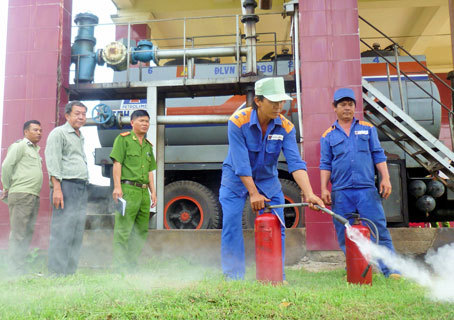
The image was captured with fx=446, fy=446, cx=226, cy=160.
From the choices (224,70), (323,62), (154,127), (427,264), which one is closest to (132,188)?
(154,127)

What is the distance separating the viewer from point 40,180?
5.18m

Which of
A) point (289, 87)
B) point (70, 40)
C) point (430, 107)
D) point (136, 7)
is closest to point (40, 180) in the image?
point (70, 40)

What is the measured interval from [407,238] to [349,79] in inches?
86.0

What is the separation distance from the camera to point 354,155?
15.0ft

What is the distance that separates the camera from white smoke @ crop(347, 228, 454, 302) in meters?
3.62

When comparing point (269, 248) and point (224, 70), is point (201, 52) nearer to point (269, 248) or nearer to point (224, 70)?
point (224, 70)

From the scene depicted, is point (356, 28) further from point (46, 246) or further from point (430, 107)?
point (46, 246)

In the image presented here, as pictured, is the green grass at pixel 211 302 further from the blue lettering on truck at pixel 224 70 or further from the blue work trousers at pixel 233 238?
the blue lettering on truck at pixel 224 70

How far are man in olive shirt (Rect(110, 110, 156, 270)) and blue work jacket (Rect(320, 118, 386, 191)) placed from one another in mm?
2059

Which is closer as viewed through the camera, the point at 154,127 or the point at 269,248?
the point at 269,248

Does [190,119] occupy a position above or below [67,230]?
above

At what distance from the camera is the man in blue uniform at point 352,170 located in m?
4.50

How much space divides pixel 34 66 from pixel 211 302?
5.01 metres

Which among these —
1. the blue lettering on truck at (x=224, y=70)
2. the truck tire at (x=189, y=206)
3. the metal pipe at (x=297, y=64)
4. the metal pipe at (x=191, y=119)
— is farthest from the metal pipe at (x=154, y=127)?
the metal pipe at (x=297, y=64)
